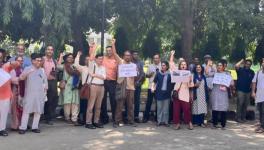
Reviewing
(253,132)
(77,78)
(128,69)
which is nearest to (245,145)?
(253,132)

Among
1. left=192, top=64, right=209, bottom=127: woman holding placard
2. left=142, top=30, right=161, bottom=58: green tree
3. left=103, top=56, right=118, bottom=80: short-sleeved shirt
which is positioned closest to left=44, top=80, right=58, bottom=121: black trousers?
left=103, top=56, right=118, bottom=80: short-sleeved shirt

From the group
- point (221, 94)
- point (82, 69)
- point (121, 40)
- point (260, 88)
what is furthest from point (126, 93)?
point (121, 40)

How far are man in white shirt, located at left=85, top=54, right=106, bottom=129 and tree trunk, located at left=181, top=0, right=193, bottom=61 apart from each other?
5.89m

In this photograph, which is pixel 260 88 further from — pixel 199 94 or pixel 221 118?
pixel 199 94

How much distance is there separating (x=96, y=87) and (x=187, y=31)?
632 centimetres

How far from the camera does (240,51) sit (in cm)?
1797

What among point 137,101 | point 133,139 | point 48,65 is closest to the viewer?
point 133,139

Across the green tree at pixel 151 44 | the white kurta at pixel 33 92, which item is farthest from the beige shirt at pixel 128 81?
the green tree at pixel 151 44

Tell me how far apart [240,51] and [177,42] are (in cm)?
260

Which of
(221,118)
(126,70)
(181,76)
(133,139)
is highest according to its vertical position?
(126,70)

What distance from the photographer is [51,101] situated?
35.9ft

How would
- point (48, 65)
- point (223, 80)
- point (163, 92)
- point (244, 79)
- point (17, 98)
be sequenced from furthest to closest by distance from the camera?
point (244, 79), point (163, 92), point (223, 80), point (48, 65), point (17, 98)

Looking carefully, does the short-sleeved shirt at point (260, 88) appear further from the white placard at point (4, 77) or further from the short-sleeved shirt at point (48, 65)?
the white placard at point (4, 77)

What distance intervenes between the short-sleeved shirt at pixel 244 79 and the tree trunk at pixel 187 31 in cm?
374
